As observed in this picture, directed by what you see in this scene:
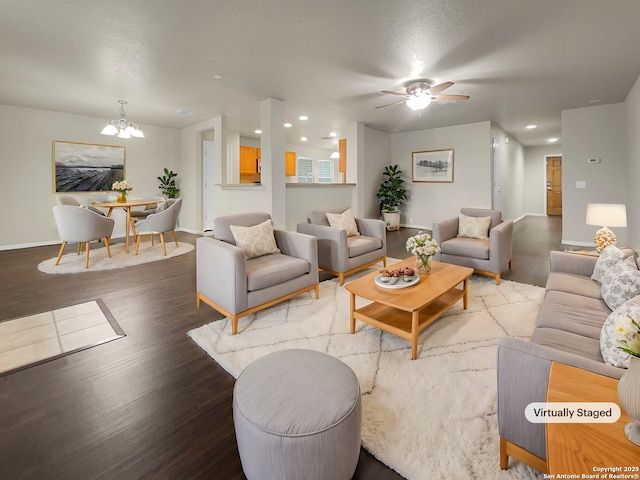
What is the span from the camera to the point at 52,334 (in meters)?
2.55

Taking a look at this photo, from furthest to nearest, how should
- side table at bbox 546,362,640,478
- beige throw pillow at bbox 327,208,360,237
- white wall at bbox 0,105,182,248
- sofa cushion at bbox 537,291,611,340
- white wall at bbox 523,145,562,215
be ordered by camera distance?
white wall at bbox 523,145,562,215, white wall at bbox 0,105,182,248, beige throw pillow at bbox 327,208,360,237, sofa cushion at bbox 537,291,611,340, side table at bbox 546,362,640,478

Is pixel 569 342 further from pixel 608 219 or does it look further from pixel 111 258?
pixel 111 258

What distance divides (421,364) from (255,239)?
6.24 ft

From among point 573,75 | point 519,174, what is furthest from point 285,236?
point 519,174

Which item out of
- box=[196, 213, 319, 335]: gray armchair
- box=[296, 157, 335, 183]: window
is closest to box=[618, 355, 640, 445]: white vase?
box=[196, 213, 319, 335]: gray armchair

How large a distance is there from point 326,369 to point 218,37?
3.14 m

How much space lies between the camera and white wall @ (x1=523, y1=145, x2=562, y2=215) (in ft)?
37.0

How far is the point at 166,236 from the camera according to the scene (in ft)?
23.9

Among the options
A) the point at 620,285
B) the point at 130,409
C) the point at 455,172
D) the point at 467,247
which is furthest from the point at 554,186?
the point at 130,409

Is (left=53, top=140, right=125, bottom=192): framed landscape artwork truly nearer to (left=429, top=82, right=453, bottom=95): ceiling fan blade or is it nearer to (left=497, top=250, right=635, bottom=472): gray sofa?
(left=429, top=82, right=453, bottom=95): ceiling fan blade

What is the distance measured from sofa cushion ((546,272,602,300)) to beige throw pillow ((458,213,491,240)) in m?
1.51

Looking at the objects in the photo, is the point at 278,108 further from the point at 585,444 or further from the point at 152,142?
the point at 585,444

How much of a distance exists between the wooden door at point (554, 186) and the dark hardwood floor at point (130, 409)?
12584mm

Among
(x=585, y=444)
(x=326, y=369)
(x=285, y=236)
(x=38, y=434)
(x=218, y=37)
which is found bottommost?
(x=38, y=434)
